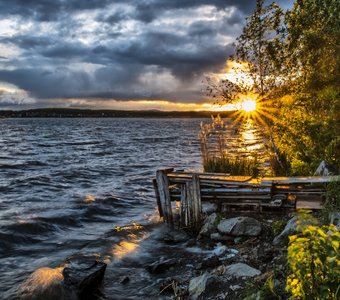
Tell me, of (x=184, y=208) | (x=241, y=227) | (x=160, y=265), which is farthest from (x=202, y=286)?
(x=184, y=208)

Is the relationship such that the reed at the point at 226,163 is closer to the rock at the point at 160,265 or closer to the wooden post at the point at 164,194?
the wooden post at the point at 164,194

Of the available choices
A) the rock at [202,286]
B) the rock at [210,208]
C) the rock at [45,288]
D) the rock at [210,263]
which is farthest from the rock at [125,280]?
the rock at [210,208]

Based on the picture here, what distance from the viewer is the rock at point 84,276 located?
8.98 meters

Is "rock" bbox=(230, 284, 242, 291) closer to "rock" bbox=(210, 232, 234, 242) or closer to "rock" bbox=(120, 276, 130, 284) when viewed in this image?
"rock" bbox=(120, 276, 130, 284)

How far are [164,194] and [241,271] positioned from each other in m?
6.15

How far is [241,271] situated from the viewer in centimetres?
811

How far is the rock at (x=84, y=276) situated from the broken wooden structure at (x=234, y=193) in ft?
14.5

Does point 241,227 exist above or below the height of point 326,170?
below

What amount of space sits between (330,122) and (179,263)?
8.29 meters

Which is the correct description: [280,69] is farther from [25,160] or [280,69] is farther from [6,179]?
[25,160]

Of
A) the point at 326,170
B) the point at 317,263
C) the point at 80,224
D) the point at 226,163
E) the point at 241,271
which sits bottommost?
the point at 80,224

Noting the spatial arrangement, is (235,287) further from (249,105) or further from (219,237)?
(249,105)

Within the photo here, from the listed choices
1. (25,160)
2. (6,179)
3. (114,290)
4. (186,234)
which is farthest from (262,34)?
(25,160)

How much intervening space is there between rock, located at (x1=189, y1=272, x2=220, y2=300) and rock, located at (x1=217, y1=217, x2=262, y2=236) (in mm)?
3353
